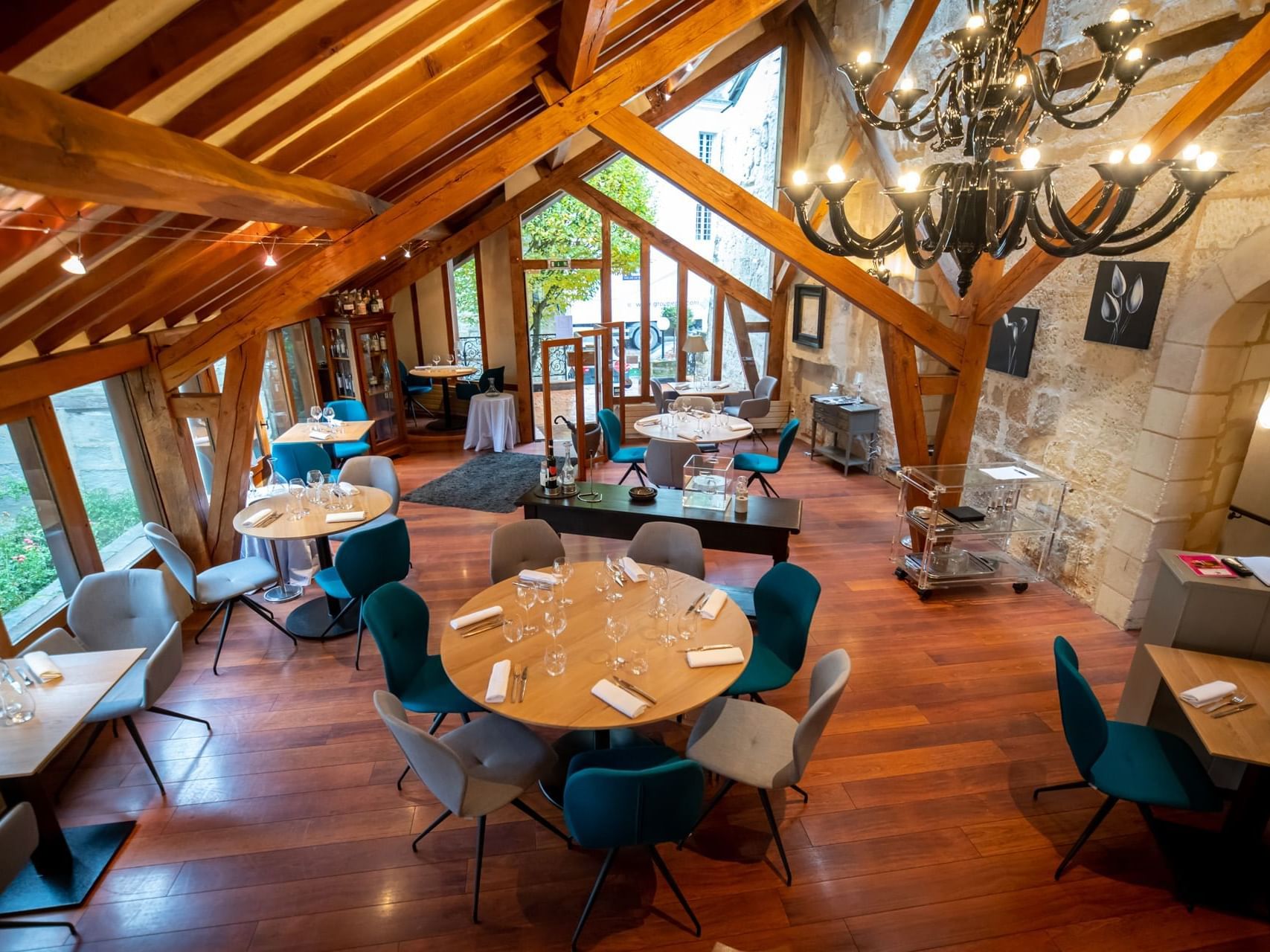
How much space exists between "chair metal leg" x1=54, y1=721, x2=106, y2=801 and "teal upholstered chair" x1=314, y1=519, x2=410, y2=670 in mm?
1380

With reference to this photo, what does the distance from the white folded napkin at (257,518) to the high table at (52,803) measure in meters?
1.53

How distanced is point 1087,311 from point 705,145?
1078 centimetres

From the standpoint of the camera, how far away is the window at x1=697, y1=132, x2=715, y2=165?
1337cm

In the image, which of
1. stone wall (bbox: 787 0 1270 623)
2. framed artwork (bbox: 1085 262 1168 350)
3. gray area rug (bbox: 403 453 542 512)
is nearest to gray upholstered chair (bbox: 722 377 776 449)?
gray area rug (bbox: 403 453 542 512)

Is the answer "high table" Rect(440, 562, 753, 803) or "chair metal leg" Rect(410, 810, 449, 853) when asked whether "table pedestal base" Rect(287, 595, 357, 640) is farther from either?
"chair metal leg" Rect(410, 810, 449, 853)

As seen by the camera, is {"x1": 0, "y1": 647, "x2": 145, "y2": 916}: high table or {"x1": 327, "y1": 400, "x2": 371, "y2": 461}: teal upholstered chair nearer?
{"x1": 0, "y1": 647, "x2": 145, "y2": 916}: high table

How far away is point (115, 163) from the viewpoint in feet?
6.05

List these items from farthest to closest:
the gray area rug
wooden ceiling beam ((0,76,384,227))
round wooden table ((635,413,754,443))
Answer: the gray area rug → round wooden table ((635,413,754,443)) → wooden ceiling beam ((0,76,384,227))

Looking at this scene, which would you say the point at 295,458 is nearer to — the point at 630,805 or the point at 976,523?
the point at 630,805

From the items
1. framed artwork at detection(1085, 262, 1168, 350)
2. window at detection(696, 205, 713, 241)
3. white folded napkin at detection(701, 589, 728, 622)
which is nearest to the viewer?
white folded napkin at detection(701, 589, 728, 622)

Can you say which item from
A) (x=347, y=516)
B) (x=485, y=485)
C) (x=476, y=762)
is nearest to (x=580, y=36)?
(x=347, y=516)

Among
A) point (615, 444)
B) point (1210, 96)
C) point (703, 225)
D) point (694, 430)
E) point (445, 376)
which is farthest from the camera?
point (703, 225)

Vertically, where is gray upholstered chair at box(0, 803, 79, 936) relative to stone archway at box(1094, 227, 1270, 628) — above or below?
below

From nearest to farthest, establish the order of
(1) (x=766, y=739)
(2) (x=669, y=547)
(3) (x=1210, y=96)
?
(1) (x=766, y=739) < (3) (x=1210, y=96) < (2) (x=669, y=547)
